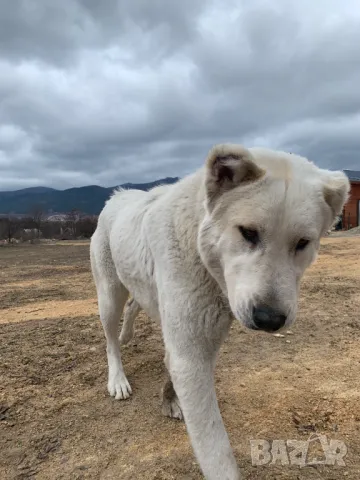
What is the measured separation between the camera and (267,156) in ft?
9.17

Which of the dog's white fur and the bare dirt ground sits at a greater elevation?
the dog's white fur

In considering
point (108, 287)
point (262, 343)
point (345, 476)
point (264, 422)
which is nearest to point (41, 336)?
point (108, 287)

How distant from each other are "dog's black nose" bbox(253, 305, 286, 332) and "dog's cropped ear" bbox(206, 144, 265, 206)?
812 millimetres

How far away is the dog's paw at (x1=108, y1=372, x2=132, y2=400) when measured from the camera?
451 cm

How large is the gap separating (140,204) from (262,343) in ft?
10.1

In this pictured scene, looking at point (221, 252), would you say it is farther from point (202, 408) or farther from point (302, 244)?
point (202, 408)

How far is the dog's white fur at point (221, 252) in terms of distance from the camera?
7.90ft

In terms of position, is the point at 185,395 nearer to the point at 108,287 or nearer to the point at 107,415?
the point at 107,415

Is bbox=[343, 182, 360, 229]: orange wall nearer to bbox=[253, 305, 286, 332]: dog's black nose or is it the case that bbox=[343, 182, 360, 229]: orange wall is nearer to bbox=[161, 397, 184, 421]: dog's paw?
bbox=[161, 397, 184, 421]: dog's paw

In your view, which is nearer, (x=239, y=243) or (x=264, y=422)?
(x=239, y=243)

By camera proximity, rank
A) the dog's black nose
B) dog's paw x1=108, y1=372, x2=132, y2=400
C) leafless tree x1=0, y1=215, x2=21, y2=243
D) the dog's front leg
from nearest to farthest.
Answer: the dog's black nose → the dog's front leg → dog's paw x1=108, y1=372, x2=132, y2=400 → leafless tree x1=0, y1=215, x2=21, y2=243

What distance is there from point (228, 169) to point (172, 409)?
2.67 metres

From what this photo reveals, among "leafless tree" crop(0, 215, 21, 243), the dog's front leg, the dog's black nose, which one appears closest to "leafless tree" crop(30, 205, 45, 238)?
"leafless tree" crop(0, 215, 21, 243)

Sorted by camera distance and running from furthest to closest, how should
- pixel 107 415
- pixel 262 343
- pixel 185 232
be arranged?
pixel 262 343, pixel 107 415, pixel 185 232
